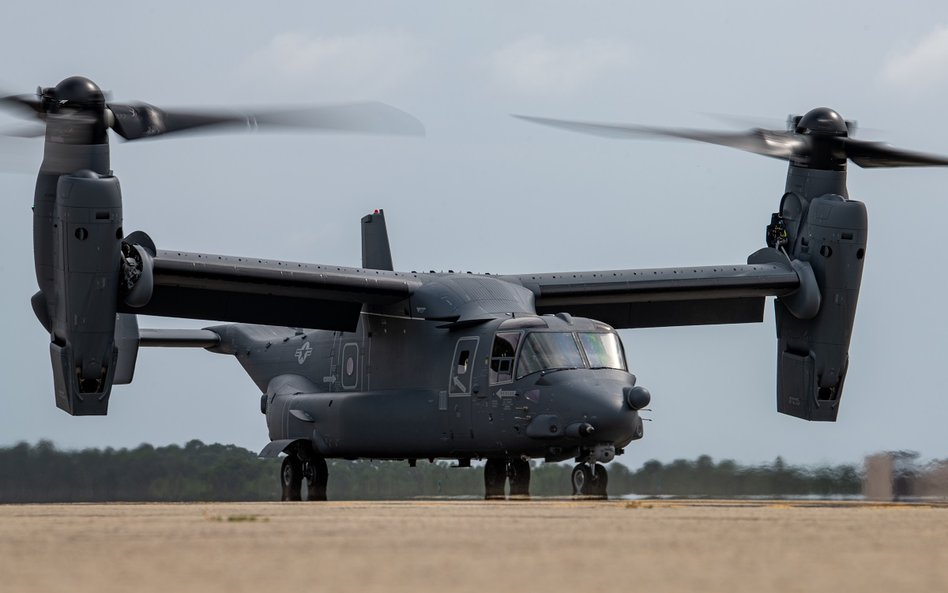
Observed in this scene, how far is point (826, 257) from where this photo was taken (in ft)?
74.2

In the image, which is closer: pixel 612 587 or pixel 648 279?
A: pixel 612 587

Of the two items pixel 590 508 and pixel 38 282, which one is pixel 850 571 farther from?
pixel 38 282

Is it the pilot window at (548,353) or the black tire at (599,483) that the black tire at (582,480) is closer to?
the black tire at (599,483)

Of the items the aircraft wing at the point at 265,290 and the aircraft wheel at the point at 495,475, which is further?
the aircraft wheel at the point at 495,475

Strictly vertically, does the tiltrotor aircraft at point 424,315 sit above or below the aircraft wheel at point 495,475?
above

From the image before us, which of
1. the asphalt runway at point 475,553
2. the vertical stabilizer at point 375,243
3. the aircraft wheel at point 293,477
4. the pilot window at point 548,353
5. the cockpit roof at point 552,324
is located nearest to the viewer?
the asphalt runway at point 475,553

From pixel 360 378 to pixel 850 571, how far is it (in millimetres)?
16257

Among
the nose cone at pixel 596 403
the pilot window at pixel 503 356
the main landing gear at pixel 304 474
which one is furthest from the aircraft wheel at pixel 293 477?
the nose cone at pixel 596 403

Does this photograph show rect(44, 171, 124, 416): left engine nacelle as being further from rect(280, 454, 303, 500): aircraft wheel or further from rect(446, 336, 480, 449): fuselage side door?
rect(446, 336, 480, 449): fuselage side door

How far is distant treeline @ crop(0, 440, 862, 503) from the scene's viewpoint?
856 inches

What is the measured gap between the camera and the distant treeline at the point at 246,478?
2175cm

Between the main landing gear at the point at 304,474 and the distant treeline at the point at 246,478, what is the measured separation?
207 centimetres

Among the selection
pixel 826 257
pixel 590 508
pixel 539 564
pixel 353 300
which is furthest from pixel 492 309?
pixel 539 564

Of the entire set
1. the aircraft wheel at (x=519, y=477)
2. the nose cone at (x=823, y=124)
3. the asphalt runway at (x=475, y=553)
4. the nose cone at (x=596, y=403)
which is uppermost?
the nose cone at (x=823, y=124)
